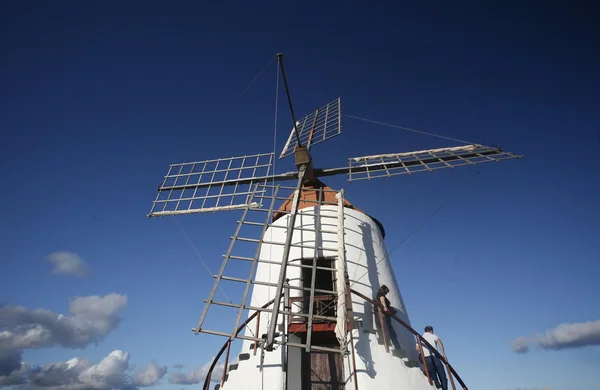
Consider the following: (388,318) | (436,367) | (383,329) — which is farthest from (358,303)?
(436,367)

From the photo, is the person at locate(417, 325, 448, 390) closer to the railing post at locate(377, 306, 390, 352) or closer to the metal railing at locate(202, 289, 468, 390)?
the metal railing at locate(202, 289, 468, 390)

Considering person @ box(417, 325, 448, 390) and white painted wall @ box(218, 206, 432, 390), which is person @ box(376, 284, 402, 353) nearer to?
white painted wall @ box(218, 206, 432, 390)

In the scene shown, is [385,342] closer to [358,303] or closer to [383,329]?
[383,329]

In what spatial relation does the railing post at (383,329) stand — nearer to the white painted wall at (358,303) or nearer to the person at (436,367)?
the white painted wall at (358,303)

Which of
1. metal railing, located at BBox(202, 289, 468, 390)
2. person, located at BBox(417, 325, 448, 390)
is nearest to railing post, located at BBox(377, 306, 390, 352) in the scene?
metal railing, located at BBox(202, 289, 468, 390)

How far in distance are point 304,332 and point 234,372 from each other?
1442mm

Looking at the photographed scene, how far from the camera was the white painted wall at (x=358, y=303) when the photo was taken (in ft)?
17.7

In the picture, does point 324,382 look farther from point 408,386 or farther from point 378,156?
point 378,156

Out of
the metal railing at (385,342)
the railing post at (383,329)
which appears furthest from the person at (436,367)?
the railing post at (383,329)

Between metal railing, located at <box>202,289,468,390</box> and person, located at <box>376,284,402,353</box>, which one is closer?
metal railing, located at <box>202,289,468,390</box>

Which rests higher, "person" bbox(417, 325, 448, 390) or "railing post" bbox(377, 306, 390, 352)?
"railing post" bbox(377, 306, 390, 352)

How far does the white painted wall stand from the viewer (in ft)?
17.7

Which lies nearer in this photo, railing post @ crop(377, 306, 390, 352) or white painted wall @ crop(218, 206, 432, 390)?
white painted wall @ crop(218, 206, 432, 390)

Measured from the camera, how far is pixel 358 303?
21.4 feet
